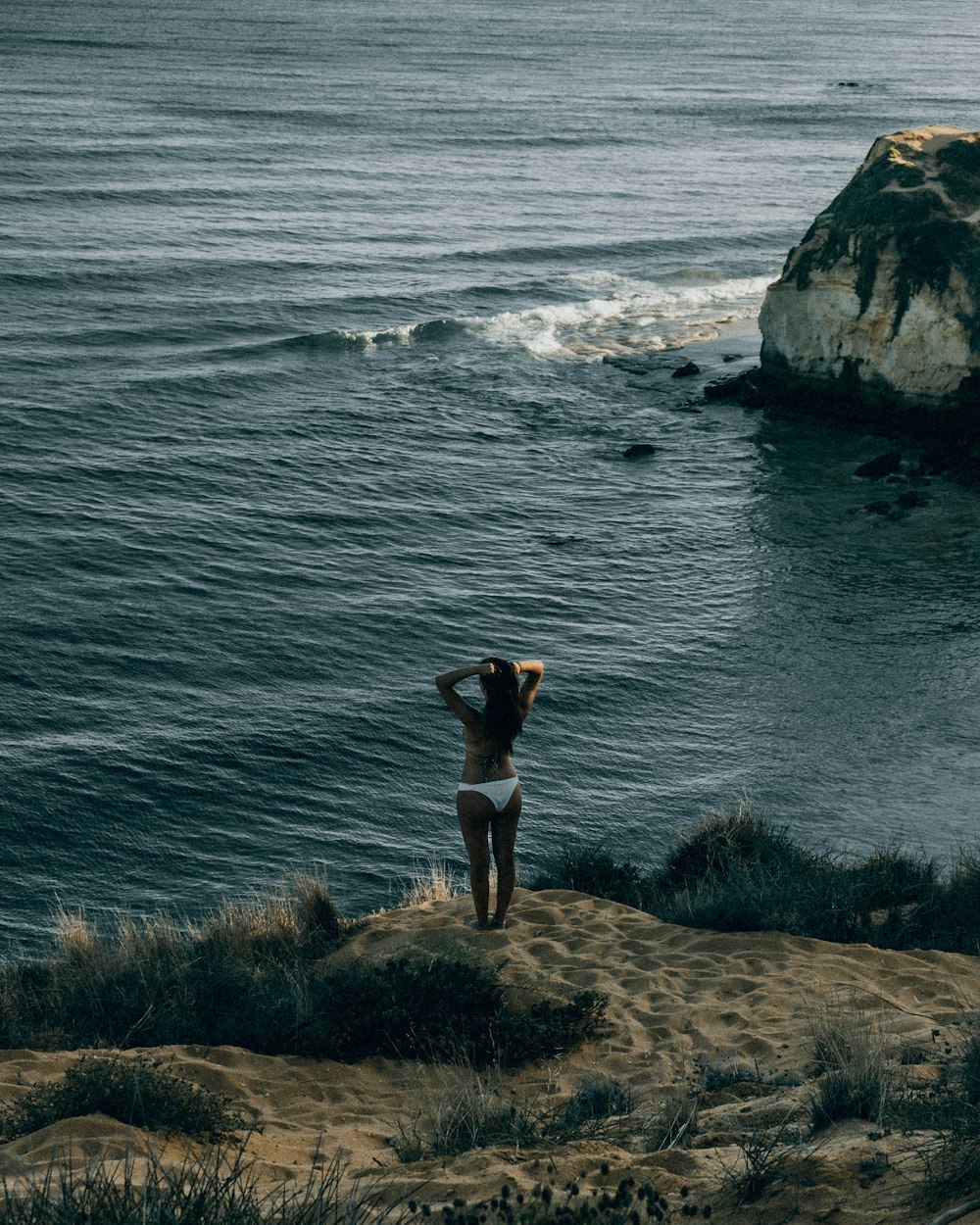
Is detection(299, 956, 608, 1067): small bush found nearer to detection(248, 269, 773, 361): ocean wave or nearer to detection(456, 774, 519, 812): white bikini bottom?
detection(456, 774, 519, 812): white bikini bottom

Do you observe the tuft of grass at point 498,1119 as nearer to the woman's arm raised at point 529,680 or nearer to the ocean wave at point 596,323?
the woman's arm raised at point 529,680

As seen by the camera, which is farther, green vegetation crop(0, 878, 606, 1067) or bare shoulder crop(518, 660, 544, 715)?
bare shoulder crop(518, 660, 544, 715)

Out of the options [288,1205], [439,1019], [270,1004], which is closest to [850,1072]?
[439,1019]

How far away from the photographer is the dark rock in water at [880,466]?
2736cm

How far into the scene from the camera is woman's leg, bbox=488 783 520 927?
31.5ft

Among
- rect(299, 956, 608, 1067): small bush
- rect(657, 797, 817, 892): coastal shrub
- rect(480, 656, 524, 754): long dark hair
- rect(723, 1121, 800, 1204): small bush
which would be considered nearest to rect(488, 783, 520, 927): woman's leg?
rect(480, 656, 524, 754): long dark hair

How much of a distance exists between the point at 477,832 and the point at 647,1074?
8.08 ft

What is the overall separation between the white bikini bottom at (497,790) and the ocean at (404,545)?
4.84m

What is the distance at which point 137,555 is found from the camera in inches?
923

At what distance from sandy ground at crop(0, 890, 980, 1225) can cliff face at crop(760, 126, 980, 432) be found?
21.3m

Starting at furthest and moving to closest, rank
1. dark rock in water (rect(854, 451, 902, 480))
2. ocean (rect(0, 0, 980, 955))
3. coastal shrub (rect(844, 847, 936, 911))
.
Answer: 1. dark rock in water (rect(854, 451, 902, 480))
2. ocean (rect(0, 0, 980, 955))
3. coastal shrub (rect(844, 847, 936, 911))

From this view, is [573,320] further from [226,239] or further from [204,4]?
[204,4]

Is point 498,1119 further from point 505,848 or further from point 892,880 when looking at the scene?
point 892,880

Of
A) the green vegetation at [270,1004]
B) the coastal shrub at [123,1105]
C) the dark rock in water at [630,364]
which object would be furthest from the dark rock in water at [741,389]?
the coastal shrub at [123,1105]
